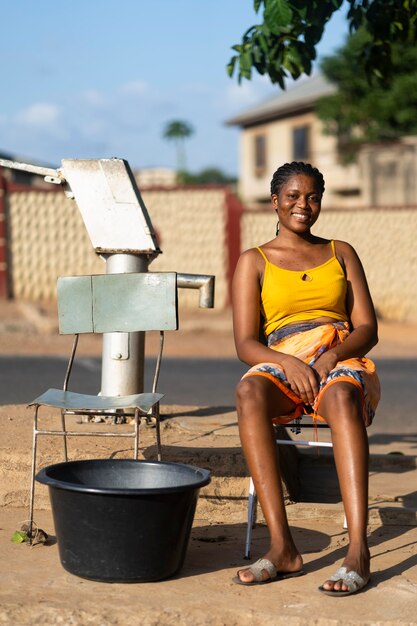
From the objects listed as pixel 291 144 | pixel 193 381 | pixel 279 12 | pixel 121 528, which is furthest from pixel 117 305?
pixel 291 144

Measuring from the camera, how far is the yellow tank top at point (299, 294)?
4.36 metres

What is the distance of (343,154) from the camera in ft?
110

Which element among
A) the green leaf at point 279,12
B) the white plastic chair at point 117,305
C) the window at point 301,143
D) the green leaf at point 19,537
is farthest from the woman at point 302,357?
the window at point 301,143

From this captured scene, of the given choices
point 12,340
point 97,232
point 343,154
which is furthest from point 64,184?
point 343,154

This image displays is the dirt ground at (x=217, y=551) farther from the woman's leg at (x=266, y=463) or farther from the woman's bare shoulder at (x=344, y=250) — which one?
the woman's bare shoulder at (x=344, y=250)

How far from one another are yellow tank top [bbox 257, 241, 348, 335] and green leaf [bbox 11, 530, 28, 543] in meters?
1.37

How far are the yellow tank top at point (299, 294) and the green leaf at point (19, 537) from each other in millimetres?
1374

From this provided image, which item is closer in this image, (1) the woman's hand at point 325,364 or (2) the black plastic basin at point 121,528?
(2) the black plastic basin at point 121,528

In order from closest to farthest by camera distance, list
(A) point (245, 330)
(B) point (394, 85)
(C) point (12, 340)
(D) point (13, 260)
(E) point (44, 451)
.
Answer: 1. (A) point (245, 330)
2. (E) point (44, 451)
3. (C) point (12, 340)
4. (D) point (13, 260)
5. (B) point (394, 85)

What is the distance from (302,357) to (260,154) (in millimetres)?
37501

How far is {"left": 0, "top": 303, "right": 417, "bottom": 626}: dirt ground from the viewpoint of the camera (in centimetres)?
340

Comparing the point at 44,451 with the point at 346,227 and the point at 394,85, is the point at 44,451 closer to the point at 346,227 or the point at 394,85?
the point at 346,227

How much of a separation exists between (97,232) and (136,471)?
5.84 feet

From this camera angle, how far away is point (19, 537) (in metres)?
4.23
